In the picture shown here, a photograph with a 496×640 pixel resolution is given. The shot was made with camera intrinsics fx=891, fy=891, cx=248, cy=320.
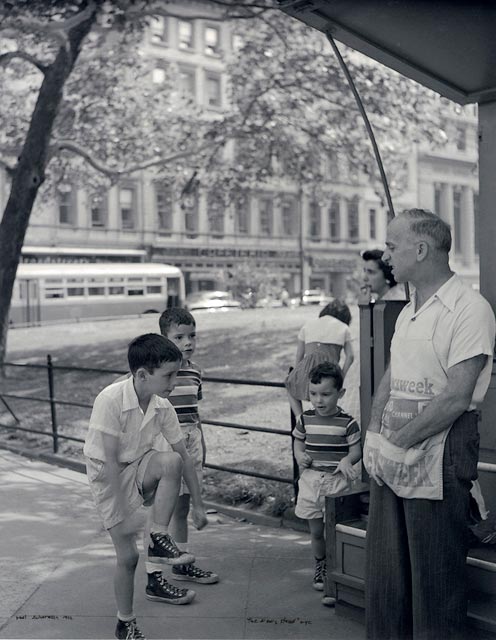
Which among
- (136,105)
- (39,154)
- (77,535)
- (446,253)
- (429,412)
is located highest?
(136,105)

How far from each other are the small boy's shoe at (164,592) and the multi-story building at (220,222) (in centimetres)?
3732

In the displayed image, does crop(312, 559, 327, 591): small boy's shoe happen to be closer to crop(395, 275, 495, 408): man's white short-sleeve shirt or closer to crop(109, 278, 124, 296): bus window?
crop(395, 275, 495, 408): man's white short-sleeve shirt

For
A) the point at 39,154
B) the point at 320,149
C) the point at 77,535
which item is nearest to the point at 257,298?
the point at 320,149

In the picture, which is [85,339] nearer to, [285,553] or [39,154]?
[39,154]

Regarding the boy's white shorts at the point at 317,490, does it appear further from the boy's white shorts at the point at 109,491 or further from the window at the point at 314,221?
the window at the point at 314,221

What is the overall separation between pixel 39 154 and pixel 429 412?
13.4 metres

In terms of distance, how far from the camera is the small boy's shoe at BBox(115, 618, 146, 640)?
410 centimetres

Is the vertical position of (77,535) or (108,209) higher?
(108,209)

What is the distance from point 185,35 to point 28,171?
146 ft

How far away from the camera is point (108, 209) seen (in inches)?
2041

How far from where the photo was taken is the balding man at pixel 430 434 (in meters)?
3.49

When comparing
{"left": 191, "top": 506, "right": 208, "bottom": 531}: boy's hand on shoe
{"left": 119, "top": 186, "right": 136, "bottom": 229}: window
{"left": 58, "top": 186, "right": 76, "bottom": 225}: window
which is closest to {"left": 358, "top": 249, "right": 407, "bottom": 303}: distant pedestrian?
{"left": 191, "top": 506, "right": 208, "bottom": 531}: boy's hand on shoe

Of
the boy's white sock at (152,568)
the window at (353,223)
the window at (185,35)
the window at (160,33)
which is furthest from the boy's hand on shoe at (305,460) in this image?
the window at (353,223)

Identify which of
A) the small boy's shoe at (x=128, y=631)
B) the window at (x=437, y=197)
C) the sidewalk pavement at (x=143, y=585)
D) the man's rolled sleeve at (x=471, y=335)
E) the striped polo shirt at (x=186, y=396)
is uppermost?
the window at (x=437, y=197)
